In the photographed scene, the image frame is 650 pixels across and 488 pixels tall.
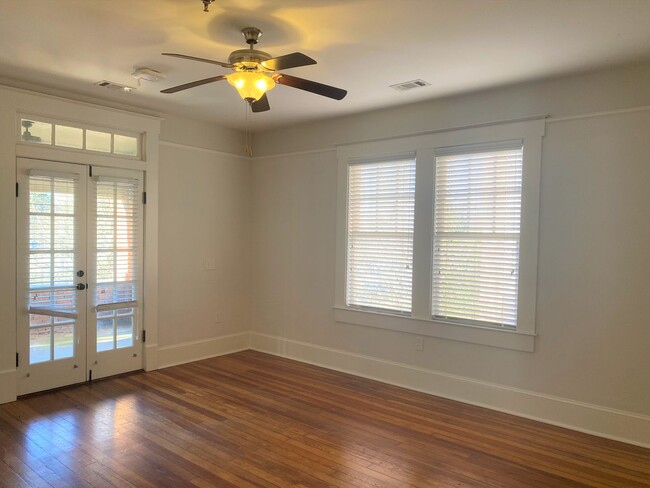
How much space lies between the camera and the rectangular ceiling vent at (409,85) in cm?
386

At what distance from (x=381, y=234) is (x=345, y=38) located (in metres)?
2.21

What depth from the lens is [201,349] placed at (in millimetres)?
5520

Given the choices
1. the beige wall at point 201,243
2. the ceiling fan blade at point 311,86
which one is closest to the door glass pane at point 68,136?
the beige wall at point 201,243

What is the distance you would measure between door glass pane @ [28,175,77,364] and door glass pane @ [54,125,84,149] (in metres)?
0.34

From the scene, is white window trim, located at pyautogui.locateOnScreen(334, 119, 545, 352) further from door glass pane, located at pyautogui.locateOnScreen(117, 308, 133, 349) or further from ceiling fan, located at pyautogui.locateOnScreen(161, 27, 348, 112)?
door glass pane, located at pyautogui.locateOnScreen(117, 308, 133, 349)

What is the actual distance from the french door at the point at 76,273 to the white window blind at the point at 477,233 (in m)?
3.16

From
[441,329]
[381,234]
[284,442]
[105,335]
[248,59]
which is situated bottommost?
[284,442]

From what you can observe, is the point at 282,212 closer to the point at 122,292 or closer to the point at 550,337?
the point at 122,292

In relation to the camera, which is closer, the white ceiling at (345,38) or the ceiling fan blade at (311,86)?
the white ceiling at (345,38)

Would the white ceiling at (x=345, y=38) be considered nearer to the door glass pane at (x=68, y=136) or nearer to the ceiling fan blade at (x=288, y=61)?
the ceiling fan blade at (x=288, y=61)

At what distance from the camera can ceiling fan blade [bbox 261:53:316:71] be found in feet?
8.05

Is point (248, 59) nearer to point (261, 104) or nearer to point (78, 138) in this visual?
point (261, 104)

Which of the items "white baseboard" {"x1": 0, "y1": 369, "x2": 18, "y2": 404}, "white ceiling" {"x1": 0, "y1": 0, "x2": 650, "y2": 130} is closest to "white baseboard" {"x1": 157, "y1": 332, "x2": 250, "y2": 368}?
"white baseboard" {"x1": 0, "y1": 369, "x2": 18, "y2": 404}

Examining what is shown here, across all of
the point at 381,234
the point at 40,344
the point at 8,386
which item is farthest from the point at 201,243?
the point at 8,386
